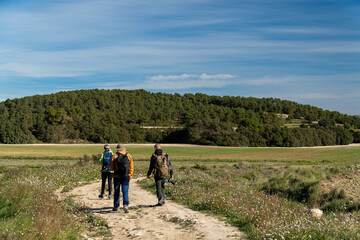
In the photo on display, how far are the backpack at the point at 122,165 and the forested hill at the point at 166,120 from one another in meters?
82.1

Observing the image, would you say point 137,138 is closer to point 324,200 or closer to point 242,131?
point 242,131

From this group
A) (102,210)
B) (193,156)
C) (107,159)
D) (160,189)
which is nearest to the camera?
(102,210)

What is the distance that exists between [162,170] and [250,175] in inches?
684

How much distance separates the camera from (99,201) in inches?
530

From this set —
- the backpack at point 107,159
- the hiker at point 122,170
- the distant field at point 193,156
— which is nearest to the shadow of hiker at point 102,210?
the hiker at point 122,170

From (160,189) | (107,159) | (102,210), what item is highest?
(107,159)

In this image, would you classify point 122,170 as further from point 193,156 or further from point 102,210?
point 193,156

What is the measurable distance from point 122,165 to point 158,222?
7.30 ft

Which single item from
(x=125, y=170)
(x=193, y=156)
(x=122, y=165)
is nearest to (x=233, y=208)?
(x=125, y=170)

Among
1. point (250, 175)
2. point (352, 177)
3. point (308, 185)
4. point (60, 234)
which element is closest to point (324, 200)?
point (308, 185)

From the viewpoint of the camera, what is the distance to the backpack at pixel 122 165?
444 inches

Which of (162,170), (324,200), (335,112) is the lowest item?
(324,200)

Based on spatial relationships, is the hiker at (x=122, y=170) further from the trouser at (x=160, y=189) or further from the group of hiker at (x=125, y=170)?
the trouser at (x=160, y=189)

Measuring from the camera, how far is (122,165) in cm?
1127
